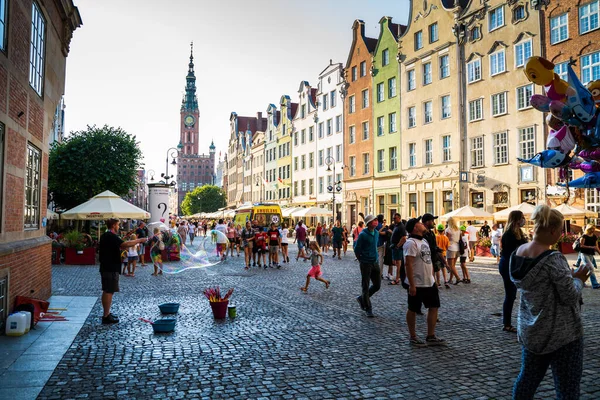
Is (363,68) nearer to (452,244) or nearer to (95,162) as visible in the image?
(95,162)

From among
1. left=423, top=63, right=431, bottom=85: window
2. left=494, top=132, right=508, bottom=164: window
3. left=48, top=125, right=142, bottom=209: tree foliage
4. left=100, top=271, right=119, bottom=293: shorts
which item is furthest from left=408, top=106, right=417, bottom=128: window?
left=100, top=271, right=119, bottom=293: shorts

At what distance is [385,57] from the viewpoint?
1748 inches

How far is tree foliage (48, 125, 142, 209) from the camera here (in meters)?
30.3

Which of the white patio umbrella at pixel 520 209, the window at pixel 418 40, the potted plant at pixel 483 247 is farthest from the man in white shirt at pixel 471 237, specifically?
the window at pixel 418 40

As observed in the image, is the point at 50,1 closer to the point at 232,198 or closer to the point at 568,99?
the point at 568,99

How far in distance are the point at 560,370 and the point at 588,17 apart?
2879 centimetres

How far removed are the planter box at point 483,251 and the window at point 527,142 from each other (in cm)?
766

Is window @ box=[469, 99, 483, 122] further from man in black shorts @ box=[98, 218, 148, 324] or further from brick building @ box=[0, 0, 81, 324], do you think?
man in black shorts @ box=[98, 218, 148, 324]

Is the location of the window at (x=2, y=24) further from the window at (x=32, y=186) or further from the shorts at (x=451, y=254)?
the shorts at (x=451, y=254)

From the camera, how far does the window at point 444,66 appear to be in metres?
36.8

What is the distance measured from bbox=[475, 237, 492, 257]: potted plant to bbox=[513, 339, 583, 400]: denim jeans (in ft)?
76.2

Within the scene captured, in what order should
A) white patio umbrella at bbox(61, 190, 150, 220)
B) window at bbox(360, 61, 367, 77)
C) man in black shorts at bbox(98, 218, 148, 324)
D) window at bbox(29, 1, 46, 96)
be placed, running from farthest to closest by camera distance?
window at bbox(360, 61, 367, 77) < white patio umbrella at bbox(61, 190, 150, 220) < window at bbox(29, 1, 46, 96) < man in black shorts at bbox(98, 218, 148, 324)

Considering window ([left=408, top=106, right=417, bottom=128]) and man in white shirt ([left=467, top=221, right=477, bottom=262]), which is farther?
window ([left=408, top=106, right=417, bottom=128])

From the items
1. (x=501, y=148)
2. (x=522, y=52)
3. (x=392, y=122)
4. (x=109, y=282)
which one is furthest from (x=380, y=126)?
(x=109, y=282)
